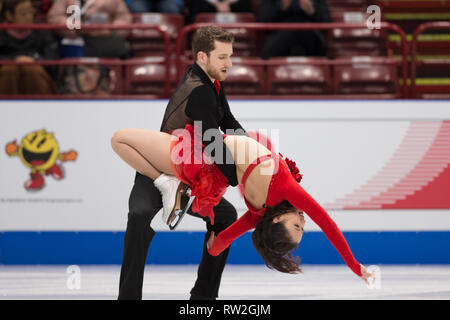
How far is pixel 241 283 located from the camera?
459cm

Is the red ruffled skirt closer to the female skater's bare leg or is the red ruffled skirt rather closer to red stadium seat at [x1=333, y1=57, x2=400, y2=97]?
the female skater's bare leg

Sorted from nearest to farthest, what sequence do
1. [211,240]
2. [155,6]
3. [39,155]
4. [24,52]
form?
1. [211,240]
2. [39,155]
3. [24,52]
4. [155,6]

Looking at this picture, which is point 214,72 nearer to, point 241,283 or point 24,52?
point 241,283

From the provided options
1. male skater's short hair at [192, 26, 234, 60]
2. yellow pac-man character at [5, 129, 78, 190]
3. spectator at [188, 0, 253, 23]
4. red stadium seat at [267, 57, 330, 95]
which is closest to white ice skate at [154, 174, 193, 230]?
male skater's short hair at [192, 26, 234, 60]

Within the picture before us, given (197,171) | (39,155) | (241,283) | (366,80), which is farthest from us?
(366,80)

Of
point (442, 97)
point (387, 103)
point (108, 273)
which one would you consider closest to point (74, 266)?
point (108, 273)

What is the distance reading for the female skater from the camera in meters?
3.02

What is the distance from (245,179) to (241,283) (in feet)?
5.62

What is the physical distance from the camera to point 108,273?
4949mm

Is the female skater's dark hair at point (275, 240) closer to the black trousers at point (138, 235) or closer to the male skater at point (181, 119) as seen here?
the male skater at point (181, 119)

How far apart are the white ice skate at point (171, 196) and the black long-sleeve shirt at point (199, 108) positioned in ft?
0.72

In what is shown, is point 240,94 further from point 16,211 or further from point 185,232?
point 16,211

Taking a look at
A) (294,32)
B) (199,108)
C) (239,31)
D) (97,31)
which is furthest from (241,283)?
(239,31)

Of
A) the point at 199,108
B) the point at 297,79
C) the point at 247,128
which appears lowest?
the point at 247,128
